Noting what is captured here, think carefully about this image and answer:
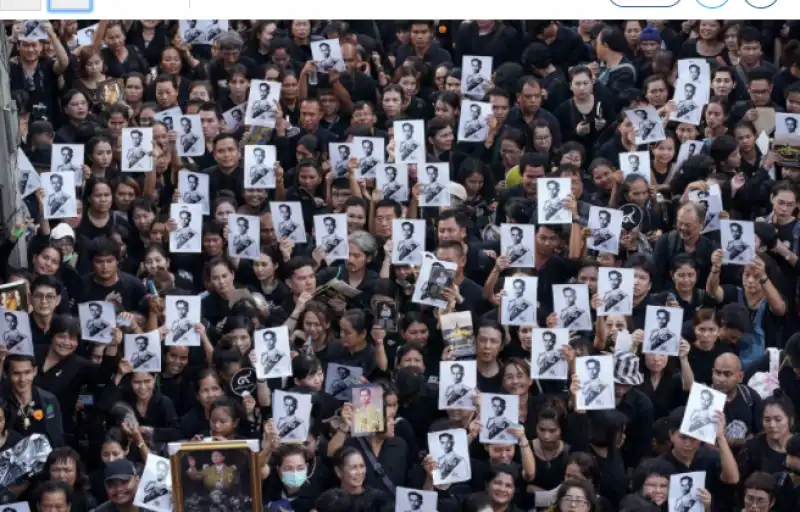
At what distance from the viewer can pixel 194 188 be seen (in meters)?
15.8

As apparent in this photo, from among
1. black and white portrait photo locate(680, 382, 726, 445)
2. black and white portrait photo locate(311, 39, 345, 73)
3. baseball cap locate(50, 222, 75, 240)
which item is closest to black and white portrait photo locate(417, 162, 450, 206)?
black and white portrait photo locate(311, 39, 345, 73)

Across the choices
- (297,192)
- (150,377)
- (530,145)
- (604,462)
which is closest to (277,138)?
(297,192)

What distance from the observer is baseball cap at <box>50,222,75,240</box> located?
15273 millimetres

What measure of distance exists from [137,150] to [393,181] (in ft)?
5.73

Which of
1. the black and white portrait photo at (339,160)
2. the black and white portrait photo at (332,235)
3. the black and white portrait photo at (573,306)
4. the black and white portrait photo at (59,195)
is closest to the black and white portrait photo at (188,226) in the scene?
the black and white portrait photo at (59,195)

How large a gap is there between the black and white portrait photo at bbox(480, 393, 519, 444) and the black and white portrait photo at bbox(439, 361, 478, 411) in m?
0.13

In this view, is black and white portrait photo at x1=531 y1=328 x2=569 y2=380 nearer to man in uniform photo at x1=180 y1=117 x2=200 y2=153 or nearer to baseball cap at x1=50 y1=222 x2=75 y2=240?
baseball cap at x1=50 y1=222 x2=75 y2=240

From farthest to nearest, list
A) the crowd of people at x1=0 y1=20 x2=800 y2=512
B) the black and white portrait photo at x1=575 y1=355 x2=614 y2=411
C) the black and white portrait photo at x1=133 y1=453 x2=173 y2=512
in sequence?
the black and white portrait photo at x1=575 y1=355 x2=614 y2=411
the crowd of people at x1=0 y1=20 x2=800 y2=512
the black and white portrait photo at x1=133 y1=453 x2=173 y2=512

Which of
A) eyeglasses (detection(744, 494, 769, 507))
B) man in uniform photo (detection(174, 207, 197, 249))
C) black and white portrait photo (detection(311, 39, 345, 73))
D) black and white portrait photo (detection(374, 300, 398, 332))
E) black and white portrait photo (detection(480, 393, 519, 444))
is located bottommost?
eyeglasses (detection(744, 494, 769, 507))

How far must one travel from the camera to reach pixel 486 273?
1527 cm

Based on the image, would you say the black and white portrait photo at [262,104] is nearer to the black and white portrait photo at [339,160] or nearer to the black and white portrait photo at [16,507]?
the black and white portrait photo at [339,160]

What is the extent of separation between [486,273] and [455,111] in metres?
1.83
